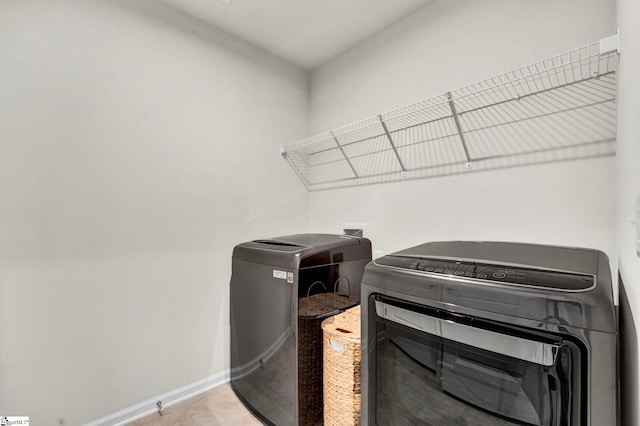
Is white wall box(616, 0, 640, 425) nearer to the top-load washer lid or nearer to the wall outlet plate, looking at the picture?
the top-load washer lid

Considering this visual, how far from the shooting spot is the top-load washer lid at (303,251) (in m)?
1.49

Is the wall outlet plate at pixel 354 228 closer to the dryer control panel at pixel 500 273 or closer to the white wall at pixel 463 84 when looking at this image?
the white wall at pixel 463 84

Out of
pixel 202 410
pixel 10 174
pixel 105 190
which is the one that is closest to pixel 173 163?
pixel 105 190

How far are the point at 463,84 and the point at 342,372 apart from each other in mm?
1646

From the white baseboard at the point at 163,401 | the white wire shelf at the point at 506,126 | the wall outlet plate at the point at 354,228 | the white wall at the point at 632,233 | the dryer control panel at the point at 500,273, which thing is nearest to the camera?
the white wall at the point at 632,233

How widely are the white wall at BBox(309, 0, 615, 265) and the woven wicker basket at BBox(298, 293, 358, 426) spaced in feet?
2.40

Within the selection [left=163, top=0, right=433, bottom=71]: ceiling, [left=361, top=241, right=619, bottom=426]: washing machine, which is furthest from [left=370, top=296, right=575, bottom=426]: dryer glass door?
[left=163, top=0, right=433, bottom=71]: ceiling

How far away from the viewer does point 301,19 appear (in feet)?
6.41

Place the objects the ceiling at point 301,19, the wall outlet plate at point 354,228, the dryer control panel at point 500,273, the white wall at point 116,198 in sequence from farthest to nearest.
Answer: the wall outlet plate at point 354,228, the ceiling at point 301,19, the white wall at point 116,198, the dryer control panel at point 500,273

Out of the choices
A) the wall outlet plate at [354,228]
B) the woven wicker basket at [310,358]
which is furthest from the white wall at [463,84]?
the woven wicker basket at [310,358]

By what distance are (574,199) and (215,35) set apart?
7.72 ft

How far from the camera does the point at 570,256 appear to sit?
928 millimetres

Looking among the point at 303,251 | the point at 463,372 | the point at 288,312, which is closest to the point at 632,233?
the point at 463,372

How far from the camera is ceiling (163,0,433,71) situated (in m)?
1.82
